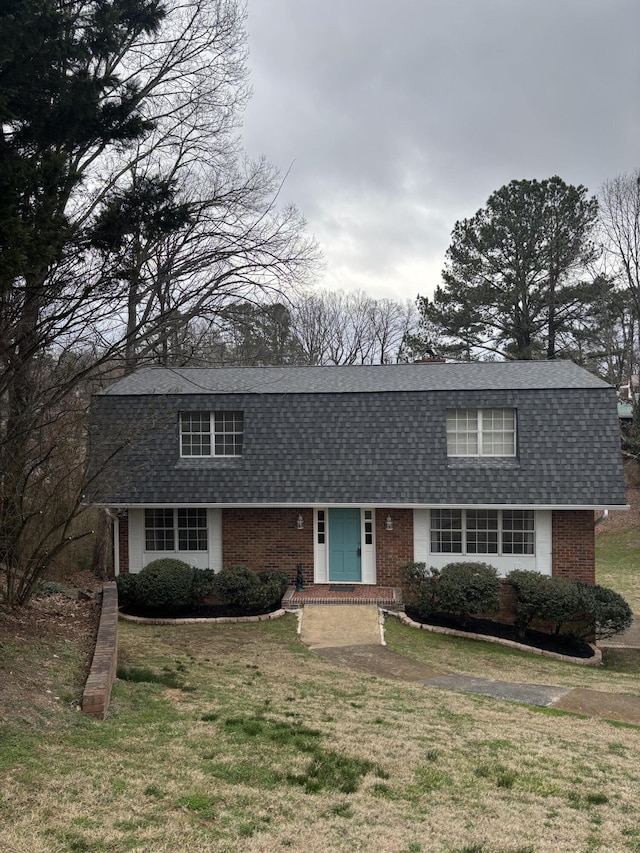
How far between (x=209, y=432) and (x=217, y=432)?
0.72 ft

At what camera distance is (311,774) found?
5871 millimetres

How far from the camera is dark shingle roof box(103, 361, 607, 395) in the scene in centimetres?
1688

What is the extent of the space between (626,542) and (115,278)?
26.9 meters

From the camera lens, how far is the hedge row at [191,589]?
1485cm

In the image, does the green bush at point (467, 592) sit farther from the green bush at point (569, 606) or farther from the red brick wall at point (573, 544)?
the red brick wall at point (573, 544)

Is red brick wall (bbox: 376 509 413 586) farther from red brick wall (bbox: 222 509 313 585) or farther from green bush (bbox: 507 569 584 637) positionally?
→ green bush (bbox: 507 569 584 637)

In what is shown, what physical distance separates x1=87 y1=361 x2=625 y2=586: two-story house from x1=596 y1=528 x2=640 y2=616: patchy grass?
5.87 meters

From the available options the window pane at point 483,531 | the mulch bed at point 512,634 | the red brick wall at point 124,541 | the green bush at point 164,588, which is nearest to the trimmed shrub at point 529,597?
the mulch bed at point 512,634

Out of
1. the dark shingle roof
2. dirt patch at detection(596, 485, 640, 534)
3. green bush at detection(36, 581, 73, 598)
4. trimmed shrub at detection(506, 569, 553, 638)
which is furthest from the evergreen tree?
green bush at detection(36, 581, 73, 598)

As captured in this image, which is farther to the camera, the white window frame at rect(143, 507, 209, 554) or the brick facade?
the white window frame at rect(143, 507, 209, 554)

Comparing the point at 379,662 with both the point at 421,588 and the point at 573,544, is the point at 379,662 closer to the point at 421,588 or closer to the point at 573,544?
the point at 421,588

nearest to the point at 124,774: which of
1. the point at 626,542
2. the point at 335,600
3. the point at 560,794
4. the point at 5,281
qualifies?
the point at 560,794

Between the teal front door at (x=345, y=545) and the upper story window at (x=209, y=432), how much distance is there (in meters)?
3.41

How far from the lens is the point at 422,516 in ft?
53.0
